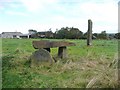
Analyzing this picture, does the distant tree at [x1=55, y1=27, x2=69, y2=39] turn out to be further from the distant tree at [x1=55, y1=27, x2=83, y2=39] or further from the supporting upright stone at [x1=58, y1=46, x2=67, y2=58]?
the supporting upright stone at [x1=58, y1=46, x2=67, y2=58]

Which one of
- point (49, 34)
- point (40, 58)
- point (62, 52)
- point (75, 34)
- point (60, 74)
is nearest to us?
point (60, 74)

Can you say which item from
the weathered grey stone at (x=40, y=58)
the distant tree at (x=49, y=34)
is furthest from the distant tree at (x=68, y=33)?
the weathered grey stone at (x=40, y=58)

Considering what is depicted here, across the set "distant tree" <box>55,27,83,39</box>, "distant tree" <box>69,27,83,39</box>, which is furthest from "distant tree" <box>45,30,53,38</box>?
"distant tree" <box>69,27,83,39</box>

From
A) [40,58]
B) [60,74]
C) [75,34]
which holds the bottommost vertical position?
[60,74]

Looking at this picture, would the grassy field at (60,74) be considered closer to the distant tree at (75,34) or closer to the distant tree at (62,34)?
the distant tree at (62,34)

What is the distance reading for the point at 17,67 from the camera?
723 centimetres

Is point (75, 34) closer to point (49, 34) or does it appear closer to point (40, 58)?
point (49, 34)

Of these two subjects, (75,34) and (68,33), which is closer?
(68,33)

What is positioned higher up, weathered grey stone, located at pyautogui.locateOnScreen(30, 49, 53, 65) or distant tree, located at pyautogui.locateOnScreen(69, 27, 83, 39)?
distant tree, located at pyautogui.locateOnScreen(69, 27, 83, 39)

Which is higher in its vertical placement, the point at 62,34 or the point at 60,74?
the point at 62,34

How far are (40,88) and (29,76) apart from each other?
936mm

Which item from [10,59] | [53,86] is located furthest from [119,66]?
[10,59]

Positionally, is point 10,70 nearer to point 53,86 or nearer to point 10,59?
point 10,59

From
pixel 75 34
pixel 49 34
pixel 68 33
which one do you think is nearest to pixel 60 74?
pixel 68 33
